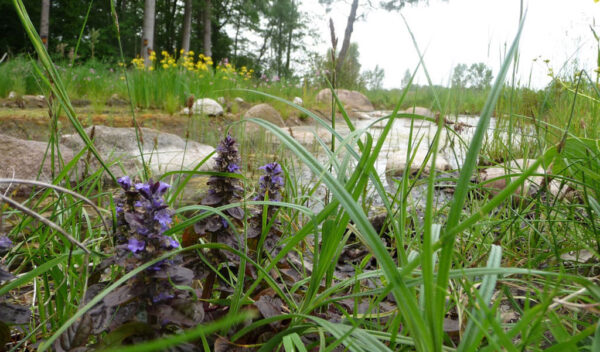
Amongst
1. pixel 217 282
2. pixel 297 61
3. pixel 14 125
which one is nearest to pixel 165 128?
pixel 14 125

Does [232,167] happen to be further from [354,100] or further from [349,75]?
[349,75]

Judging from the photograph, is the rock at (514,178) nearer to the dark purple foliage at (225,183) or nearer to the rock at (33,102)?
the dark purple foliage at (225,183)

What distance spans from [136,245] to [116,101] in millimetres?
7041

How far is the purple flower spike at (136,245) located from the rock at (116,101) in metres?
6.74

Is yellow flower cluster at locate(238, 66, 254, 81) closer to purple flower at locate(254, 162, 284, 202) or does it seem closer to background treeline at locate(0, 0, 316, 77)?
background treeline at locate(0, 0, 316, 77)

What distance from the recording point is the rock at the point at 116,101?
21.9ft

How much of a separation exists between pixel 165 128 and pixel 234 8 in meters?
21.7

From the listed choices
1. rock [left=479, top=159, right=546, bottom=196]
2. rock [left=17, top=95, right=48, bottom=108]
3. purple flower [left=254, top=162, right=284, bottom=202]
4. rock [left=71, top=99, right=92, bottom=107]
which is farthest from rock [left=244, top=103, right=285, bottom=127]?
purple flower [left=254, top=162, right=284, bottom=202]

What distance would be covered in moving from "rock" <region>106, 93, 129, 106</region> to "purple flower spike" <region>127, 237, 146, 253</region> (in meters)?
6.74

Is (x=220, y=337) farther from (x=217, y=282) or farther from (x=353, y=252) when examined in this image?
(x=353, y=252)

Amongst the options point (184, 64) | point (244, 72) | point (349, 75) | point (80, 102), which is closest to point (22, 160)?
point (80, 102)

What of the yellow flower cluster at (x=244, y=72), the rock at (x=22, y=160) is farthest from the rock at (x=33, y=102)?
the yellow flower cluster at (x=244, y=72)

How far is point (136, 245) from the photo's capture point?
67 centimetres

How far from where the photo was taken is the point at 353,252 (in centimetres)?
176
